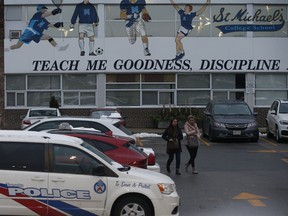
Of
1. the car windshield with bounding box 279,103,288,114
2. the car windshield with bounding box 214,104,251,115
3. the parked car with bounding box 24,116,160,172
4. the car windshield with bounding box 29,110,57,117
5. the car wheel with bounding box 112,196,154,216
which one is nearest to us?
the car wheel with bounding box 112,196,154,216

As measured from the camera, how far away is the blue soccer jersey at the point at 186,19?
30391 mm

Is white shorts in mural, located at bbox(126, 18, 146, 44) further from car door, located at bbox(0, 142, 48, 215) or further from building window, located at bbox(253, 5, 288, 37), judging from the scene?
car door, located at bbox(0, 142, 48, 215)

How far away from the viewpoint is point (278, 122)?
22.2m

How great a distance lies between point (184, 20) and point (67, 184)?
23.6 m

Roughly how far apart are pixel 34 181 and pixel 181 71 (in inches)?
905

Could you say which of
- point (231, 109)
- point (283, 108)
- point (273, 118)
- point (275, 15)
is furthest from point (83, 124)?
point (275, 15)

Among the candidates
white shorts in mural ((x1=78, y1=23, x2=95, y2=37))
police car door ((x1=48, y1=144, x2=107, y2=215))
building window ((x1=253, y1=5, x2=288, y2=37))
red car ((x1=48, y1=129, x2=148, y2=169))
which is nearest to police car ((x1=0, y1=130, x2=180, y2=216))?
police car door ((x1=48, y1=144, x2=107, y2=215))

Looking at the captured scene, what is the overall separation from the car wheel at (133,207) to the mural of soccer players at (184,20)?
22.6 metres

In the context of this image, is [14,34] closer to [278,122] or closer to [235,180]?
[278,122]

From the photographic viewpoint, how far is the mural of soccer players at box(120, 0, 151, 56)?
30.2m

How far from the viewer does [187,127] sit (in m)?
14.7

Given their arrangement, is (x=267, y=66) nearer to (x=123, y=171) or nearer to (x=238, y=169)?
(x=238, y=169)

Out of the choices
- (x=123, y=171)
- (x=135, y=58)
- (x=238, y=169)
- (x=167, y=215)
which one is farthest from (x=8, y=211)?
(x=135, y=58)

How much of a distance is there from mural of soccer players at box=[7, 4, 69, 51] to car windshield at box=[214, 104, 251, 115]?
10419mm
